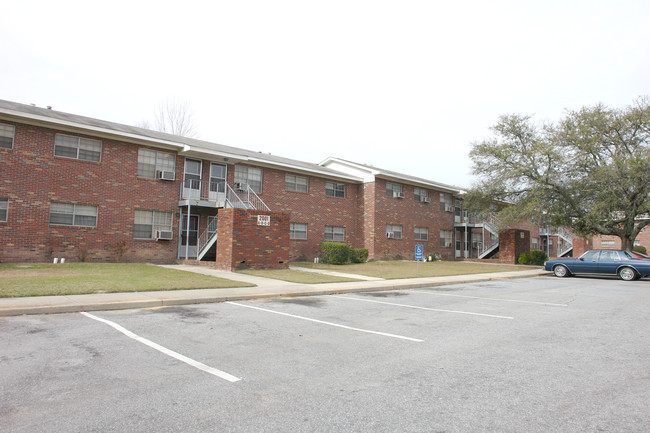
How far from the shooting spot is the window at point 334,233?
28078 millimetres

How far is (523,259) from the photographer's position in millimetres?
32156

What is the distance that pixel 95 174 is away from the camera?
62.5ft

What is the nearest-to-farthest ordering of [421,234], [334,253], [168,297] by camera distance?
[168,297]
[334,253]
[421,234]

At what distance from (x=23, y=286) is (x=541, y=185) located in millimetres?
26575

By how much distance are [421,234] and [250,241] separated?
18465 millimetres

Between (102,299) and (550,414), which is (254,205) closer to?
(102,299)

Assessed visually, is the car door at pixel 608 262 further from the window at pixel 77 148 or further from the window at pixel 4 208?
the window at pixel 4 208

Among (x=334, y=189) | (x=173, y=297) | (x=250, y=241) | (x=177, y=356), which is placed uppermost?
(x=334, y=189)

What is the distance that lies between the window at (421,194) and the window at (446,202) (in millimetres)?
2281

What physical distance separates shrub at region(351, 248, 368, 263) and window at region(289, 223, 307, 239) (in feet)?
10.9

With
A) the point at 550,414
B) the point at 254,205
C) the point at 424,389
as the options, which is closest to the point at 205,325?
the point at 424,389

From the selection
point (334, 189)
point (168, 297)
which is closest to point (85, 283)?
point (168, 297)

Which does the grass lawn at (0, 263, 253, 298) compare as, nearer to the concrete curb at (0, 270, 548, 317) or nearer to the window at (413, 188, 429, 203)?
the concrete curb at (0, 270, 548, 317)

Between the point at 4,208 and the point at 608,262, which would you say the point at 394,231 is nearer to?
the point at 608,262
